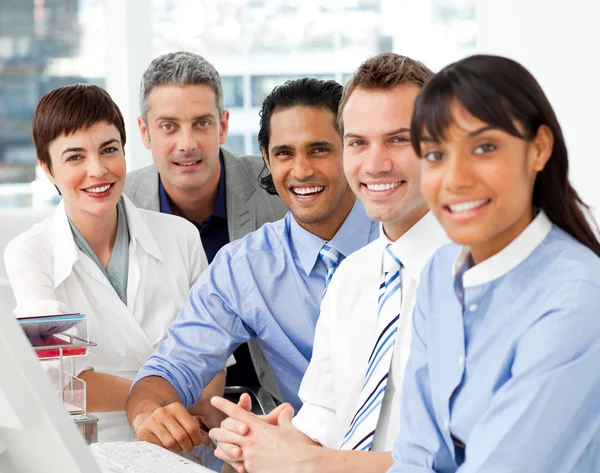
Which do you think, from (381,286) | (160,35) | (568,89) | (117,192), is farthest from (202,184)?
(160,35)

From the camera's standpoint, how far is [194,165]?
9.38ft

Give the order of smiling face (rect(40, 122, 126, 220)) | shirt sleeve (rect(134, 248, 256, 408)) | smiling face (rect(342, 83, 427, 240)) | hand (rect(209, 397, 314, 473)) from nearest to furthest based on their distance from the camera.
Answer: hand (rect(209, 397, 314, 473))
smiling face (rect(342, 83, 427, 240))
shirt sleeve (rect(134, 248, 256, 408))
smiling face (rect(40, 122, 126, 220))

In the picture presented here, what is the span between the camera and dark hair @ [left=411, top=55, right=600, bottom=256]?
1.16 metres

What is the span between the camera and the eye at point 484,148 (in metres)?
1.17

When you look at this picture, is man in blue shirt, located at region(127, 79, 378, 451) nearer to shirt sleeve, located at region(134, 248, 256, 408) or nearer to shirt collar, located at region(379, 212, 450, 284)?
shirt sleeve, located at region(134, 248, 256, 408)

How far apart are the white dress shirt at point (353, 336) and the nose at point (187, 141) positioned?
3.80ft

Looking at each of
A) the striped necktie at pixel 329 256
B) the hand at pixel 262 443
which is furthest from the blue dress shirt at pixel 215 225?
the hand at pixel 262 443

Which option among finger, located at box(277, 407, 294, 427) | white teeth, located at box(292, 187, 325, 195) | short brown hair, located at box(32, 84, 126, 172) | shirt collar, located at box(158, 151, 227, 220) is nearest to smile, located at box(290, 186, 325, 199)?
white teeth, located at box(292, 187, 325, 195)

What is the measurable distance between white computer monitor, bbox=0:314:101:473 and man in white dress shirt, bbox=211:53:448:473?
2.01 ft

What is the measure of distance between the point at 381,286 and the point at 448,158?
543 millimetres

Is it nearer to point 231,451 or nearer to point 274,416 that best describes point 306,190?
point 274,416

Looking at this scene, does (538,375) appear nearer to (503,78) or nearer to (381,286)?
(503,78)

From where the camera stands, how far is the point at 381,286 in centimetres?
171

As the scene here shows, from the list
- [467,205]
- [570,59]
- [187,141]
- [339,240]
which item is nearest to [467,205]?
[467,205]
